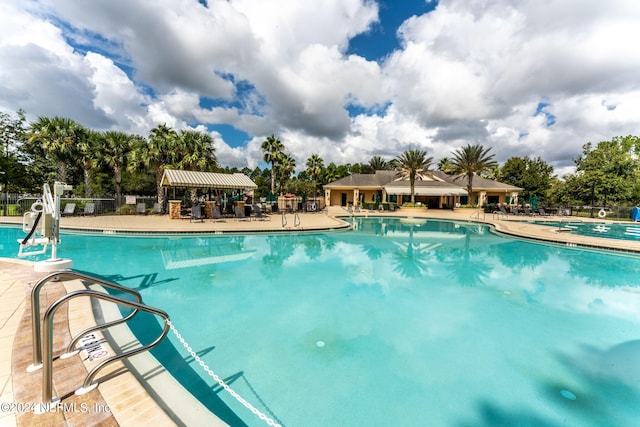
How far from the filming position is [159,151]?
69.5 ft

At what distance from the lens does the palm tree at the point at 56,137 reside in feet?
66.3

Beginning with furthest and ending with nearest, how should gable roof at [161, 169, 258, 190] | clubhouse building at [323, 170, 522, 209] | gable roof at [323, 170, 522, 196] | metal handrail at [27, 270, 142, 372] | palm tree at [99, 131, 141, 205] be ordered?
clubhouse building at [323, 170, 522, 209] → gable roof at [323, 170, 522, 196] → palm tree at [99, 131, 141, 205] → gable roof at [161, 169, 258, 190] → metal handrail at [27, 270, 142, 372]

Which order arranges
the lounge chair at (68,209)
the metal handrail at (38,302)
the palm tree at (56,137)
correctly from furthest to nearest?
the palm tree at (56,137), the lounge chair at (68,209), the metal handrail at (38,302)

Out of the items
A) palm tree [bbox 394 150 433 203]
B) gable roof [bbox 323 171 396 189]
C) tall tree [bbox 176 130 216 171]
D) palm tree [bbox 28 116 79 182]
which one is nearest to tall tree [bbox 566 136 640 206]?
palm tree [bbox 394 150 433 203]

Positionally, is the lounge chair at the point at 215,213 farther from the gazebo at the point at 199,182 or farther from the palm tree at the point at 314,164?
the palm tree at the point at 314,164

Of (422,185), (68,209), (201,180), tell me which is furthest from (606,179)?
(68,209)

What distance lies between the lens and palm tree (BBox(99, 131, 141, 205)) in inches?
839

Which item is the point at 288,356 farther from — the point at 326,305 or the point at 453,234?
the point at 453,234

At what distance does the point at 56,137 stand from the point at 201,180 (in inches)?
529

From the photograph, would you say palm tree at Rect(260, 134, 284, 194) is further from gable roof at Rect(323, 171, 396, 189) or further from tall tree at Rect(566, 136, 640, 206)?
tall tree at Rect(566, 136, 640, 206)

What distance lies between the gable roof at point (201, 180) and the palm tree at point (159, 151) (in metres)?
4.29

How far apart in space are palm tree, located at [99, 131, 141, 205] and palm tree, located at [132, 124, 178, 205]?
4.01 ft

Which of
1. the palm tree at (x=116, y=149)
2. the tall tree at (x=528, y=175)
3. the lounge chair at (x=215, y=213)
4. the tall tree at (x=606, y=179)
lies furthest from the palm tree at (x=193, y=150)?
the tall tree at (x=528, y=175)

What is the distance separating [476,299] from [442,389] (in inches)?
156
